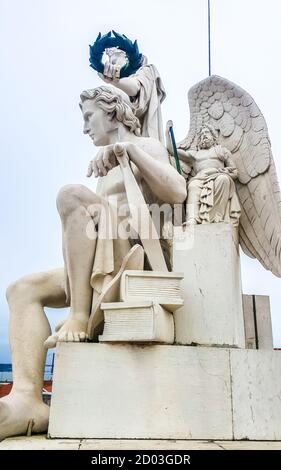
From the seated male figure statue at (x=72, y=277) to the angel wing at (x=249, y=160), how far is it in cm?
77

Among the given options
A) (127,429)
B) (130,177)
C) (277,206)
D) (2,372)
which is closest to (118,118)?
(130,177)

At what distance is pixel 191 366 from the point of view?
2254 millimetres

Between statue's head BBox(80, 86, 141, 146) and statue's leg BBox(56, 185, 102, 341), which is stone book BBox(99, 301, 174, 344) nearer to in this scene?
statue's leg BBox(56, 185, 102, 341)

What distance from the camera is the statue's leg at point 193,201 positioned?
289 cm

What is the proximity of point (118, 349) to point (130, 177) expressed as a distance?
3.77 feet

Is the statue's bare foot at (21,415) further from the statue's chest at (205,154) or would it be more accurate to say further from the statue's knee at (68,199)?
the statue's chest at (205,154)

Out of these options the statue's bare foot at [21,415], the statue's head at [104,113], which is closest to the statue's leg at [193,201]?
the statue's head at [104,113]

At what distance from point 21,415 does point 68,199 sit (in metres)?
1.27

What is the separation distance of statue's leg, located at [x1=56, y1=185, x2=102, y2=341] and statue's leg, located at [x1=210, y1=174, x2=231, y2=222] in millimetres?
934

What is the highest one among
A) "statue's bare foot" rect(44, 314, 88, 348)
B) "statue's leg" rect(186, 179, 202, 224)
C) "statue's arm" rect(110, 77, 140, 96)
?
"statue's arm" rect(110, 77, 140, 96)

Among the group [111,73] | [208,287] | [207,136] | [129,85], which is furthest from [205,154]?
[208,287]

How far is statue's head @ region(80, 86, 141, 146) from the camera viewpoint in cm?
315

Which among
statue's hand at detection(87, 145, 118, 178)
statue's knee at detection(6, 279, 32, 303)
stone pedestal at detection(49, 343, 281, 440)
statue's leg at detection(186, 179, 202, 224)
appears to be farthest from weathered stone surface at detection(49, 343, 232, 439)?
statue's hand at detection(87, 145, 118, 178)
